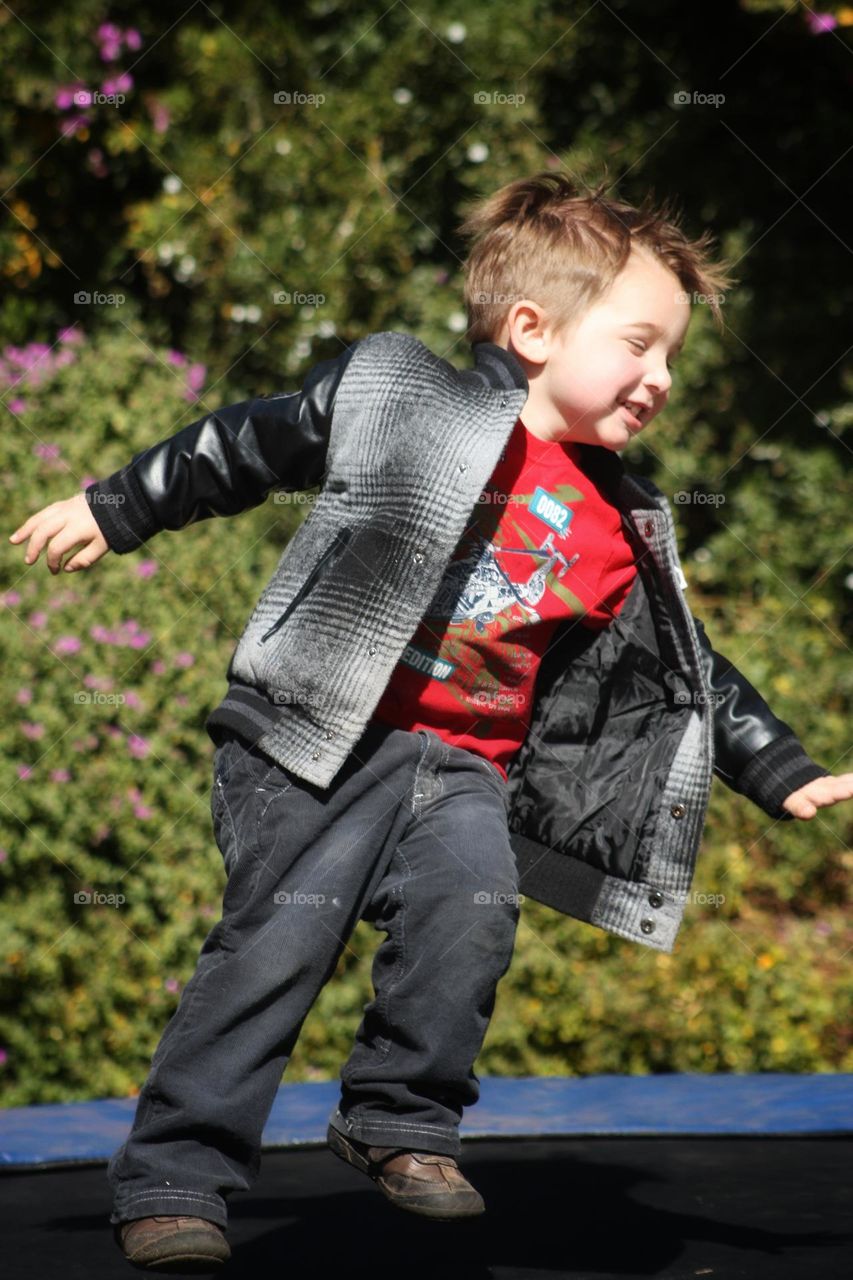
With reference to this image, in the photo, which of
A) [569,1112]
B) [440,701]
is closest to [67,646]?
[569,1112]

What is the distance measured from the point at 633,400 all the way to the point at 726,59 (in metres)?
3.52

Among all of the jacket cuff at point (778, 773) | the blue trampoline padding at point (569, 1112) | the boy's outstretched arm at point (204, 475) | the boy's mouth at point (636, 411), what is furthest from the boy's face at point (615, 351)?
the blue trampoline padding at point (569, 1112)

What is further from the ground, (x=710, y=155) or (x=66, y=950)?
(x=710, y=155)

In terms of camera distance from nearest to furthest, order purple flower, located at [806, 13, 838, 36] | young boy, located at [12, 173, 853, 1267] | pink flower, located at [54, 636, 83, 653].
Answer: young boy, located at [12, 173, 853, 1267], pink flower, located at [54, 636, 83, 653], purple flower, located at [806, 13, 838, 36]

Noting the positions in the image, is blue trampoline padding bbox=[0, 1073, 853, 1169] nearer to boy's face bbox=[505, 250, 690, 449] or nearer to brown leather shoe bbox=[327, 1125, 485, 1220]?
brown leather shoe bbox=[327, 1125, 485, 1220]

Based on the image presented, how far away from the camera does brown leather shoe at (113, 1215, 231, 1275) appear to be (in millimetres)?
1690

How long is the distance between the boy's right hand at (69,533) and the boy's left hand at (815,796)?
0.98 m

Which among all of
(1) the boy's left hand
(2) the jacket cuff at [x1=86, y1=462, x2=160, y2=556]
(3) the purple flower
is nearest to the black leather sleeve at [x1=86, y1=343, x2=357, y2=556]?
(2) the jacket cuff at [x1=86, y1=462, x2=160, y2=556]

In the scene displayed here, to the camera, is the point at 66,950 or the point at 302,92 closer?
the point at 66,950

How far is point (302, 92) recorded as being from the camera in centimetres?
493

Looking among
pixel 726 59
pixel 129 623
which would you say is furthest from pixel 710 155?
pixel 129 623

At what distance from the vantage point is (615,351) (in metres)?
1.99

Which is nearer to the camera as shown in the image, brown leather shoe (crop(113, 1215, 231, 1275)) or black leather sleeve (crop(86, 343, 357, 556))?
brown leather shoe (crop(113, 1215, 231, 1275))

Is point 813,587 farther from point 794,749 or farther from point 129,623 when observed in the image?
point 794,749
